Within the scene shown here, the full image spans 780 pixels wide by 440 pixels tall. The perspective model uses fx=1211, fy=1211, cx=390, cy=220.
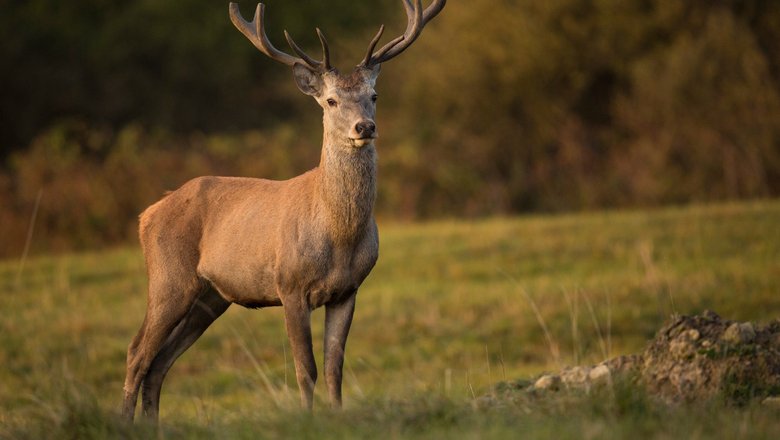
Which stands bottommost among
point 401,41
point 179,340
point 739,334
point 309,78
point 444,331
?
point 444,331

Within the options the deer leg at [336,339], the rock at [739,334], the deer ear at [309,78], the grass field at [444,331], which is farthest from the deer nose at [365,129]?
the rock at [739,334]

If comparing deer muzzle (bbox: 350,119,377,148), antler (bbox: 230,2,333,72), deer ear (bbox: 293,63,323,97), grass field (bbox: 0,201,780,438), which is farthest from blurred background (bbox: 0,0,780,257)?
deer muzzle (bbox: 350,119,377,148)

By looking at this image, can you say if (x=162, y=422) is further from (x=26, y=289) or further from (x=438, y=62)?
(x=438, y=62)

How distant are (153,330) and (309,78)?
6.42 feet

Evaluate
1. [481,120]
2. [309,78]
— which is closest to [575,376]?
[309,78]

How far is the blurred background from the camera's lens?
2311 cm

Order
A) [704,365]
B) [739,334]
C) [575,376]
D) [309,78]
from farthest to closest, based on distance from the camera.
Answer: [309,78] → [575,376] → [739,334] → [704,365]

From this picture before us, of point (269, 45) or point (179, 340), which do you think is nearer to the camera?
point (269, 45)

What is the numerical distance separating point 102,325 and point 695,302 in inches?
268

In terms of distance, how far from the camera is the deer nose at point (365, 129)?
23.8ft

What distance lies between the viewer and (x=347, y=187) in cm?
746

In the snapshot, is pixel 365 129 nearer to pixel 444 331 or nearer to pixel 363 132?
pixel 363 132

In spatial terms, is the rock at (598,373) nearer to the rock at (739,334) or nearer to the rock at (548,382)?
the rock at (548,382)

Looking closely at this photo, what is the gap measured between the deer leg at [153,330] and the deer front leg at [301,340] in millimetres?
987
